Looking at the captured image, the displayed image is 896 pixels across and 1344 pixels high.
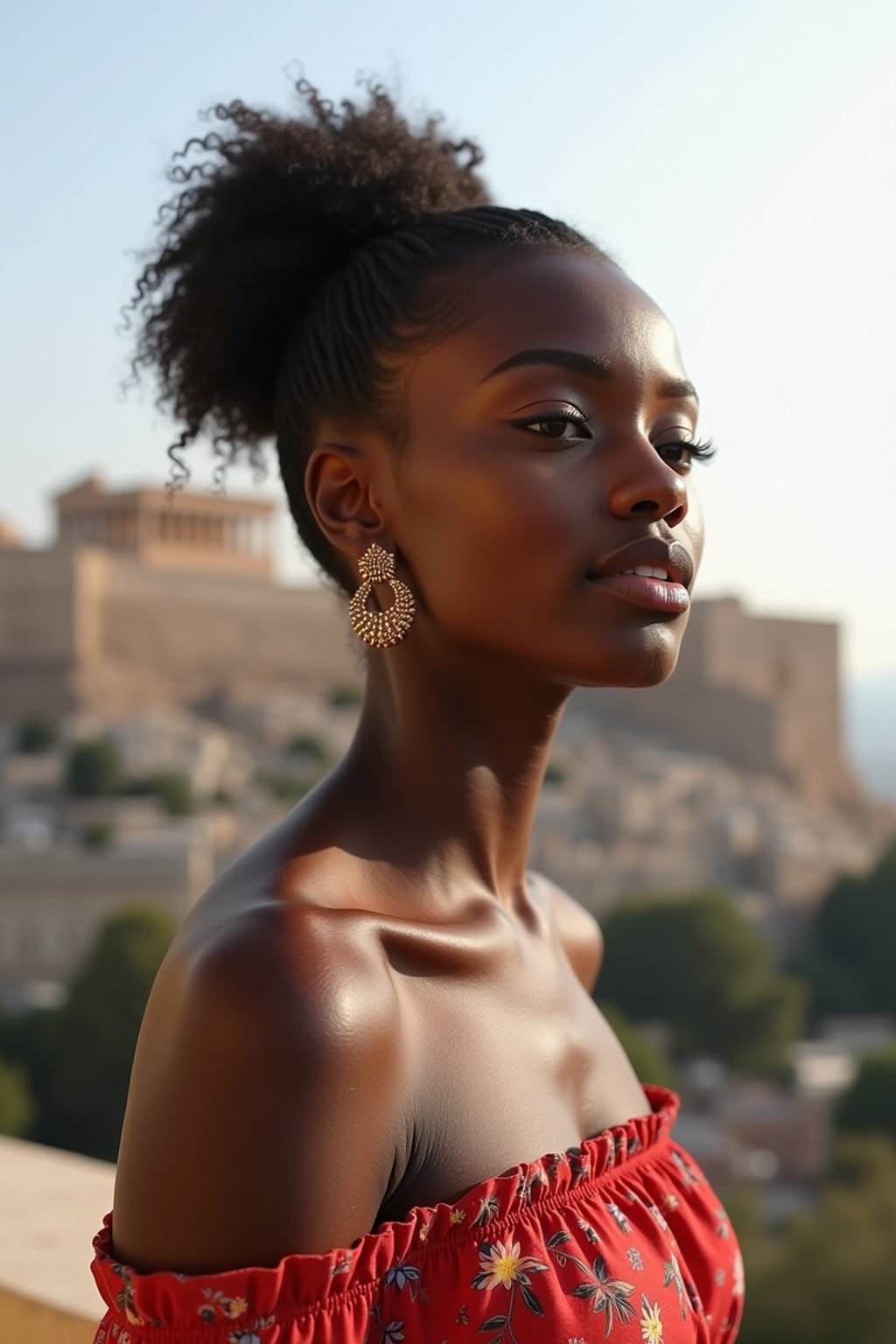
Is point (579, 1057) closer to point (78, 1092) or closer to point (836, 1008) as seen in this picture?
point (78, 1092)

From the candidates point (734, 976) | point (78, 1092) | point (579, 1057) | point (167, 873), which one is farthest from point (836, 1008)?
point (579, 1057)

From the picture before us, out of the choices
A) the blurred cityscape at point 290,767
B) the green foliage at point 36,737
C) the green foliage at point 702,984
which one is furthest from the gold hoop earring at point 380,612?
the green foliage at point 36,737

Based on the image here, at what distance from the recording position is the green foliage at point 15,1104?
13633mm

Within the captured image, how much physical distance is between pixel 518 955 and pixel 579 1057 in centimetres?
7

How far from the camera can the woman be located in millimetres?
769

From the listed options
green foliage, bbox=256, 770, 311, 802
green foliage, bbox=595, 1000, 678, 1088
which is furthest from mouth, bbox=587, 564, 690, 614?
green foliage, bbox=256, 770, 311, 802

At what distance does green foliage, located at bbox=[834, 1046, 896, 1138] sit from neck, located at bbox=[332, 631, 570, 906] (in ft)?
47.6

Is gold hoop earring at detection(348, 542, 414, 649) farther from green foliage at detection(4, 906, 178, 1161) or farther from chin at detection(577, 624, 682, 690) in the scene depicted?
green foliage at detection(4, 906, 178, 1161)

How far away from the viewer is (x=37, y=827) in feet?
64.2

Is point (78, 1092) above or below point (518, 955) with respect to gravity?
below

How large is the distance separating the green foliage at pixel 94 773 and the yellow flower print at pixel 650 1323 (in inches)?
789

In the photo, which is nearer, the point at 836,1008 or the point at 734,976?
the point at 734,976

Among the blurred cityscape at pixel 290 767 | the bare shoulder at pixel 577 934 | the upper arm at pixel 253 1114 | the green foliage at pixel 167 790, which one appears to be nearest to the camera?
the upper arm at pixel 253 1114

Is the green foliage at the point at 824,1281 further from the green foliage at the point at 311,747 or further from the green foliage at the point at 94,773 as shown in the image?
the green foliage at the point at 311,747
